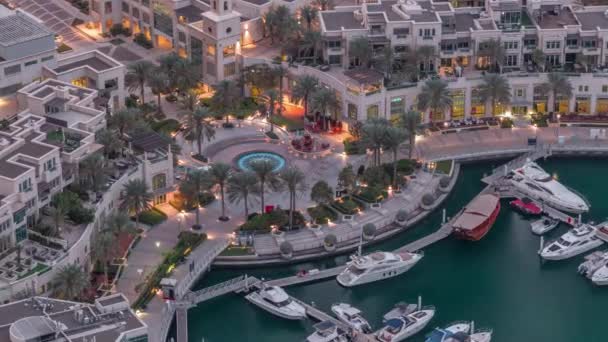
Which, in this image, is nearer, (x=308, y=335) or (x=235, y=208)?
(x=308, y=335)

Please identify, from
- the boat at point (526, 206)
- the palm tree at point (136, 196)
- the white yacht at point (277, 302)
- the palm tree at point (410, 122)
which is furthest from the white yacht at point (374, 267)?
the palm tree at point (136, 196)

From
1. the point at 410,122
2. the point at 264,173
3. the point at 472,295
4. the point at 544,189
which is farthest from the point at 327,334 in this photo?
the point at 544,189

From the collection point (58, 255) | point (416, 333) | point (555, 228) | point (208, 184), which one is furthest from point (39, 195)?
point (555, 228)

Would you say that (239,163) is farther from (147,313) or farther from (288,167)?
(147,313)

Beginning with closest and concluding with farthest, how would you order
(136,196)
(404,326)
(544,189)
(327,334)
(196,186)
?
(327,334) < (404,326) < (136,196) < (196,186) < (544,189)

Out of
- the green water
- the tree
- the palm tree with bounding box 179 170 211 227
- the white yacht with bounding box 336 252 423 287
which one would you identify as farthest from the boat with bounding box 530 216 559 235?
the palm tree with bounding box 179 170 211 227

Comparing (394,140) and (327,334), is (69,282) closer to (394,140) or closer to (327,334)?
(327,334)
